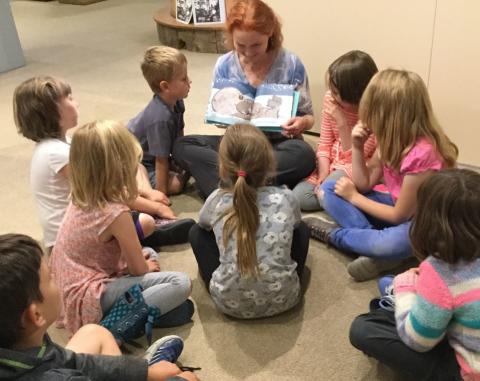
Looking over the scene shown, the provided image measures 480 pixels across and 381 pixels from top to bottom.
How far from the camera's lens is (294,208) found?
171 cm

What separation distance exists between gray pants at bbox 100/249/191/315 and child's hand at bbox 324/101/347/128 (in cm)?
95

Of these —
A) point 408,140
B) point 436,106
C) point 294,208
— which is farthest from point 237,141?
point 436,106

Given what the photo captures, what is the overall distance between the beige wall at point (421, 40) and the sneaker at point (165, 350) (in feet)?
5.36

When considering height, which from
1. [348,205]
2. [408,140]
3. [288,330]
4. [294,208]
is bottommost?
[288,330]

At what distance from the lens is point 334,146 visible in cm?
235

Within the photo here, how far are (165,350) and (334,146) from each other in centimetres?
120

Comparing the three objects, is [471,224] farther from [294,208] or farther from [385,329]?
[294,208]

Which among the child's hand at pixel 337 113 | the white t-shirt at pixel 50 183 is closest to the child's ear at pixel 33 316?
the white t-shirt at pixel 50 183

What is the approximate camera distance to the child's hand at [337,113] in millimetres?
2240

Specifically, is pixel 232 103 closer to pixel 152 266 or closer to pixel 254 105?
pixel 254 105

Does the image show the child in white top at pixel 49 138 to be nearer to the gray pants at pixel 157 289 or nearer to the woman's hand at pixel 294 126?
the gray pants at pixel 157 289

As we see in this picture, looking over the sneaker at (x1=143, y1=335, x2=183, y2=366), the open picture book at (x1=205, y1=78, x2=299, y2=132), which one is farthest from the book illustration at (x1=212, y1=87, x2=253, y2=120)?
the sneaker at (x1=143, y1=335, x2=183, y2=366)

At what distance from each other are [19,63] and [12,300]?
156 inches

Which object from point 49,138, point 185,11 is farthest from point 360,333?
point 185,11
